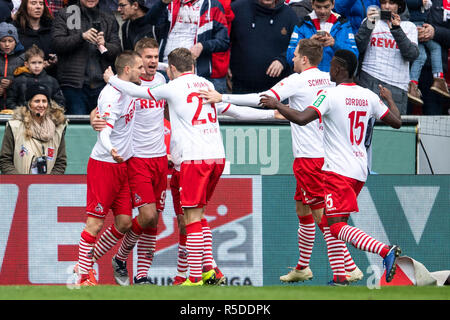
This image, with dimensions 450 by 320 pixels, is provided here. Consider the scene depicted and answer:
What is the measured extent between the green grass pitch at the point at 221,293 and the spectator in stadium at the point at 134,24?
501 cm

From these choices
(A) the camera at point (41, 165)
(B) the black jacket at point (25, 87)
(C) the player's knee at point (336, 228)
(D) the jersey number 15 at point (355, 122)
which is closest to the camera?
(C) the player's knee at point (336, 228)

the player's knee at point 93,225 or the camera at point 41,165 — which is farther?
the camera at point 41,165

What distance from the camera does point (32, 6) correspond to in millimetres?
12906

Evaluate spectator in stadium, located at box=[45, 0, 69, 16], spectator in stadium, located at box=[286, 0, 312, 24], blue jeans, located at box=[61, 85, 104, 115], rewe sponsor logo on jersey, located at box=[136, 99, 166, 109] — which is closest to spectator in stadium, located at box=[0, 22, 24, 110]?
blue jeans, located at box=[61, 85, 104, 115]

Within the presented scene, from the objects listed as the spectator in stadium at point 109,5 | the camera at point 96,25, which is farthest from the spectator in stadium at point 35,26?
the spectator in stadium at point 109,5

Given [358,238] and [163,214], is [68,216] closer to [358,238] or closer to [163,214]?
[163,214]

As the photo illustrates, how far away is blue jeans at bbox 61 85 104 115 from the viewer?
12938 millimetres

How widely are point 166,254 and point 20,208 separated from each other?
1.85 meters

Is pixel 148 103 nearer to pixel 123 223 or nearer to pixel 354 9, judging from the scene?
pixel 123 223

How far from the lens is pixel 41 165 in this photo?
467 inches

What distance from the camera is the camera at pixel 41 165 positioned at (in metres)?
11.8

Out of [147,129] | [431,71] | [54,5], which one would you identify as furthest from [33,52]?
[431,71]

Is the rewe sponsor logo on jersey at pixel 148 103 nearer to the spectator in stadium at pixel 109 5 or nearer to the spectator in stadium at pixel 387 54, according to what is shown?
the spectator in stadium at pixel 109 5
